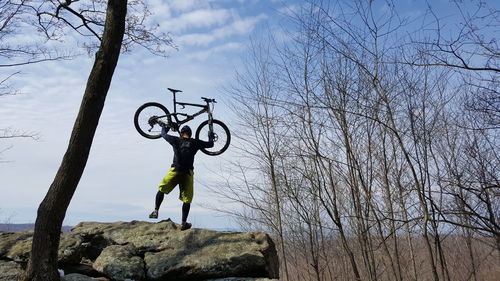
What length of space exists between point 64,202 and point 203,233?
7.81ft

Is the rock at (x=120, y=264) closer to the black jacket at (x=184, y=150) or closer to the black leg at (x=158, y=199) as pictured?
the black leg at (x=158, y=199)

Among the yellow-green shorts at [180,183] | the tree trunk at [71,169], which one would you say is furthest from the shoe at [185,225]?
the tree trunk at [71,169]

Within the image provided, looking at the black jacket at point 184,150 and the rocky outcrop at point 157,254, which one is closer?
the rocky outcrop at point 157,254

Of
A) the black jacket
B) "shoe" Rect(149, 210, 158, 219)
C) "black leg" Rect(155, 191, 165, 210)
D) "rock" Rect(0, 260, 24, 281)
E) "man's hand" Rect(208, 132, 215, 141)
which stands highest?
"man's hand" Rect(208, 132, 215, 141)

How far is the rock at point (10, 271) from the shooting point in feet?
17.0

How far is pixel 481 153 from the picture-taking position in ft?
36.8

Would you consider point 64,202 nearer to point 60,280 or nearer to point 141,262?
point 60,280

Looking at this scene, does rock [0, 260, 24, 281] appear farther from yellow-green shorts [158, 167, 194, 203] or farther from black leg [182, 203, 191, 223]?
black leg [182, 203, 191, 223]

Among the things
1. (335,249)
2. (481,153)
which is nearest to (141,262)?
(481,153)

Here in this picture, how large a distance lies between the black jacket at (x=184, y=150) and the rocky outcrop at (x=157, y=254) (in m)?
1.16

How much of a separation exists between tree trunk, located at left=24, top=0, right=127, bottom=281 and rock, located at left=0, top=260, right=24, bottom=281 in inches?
25.0

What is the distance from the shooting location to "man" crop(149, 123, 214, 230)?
6.40m

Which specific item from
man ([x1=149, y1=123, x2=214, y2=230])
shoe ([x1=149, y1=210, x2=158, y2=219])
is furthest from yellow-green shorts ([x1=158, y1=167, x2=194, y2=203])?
shoe ([x1=149, y1=210, x2=158, y2=219])

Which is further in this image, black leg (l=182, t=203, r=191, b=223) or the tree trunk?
black leg (l=182, t=203, r=191, b=223)
